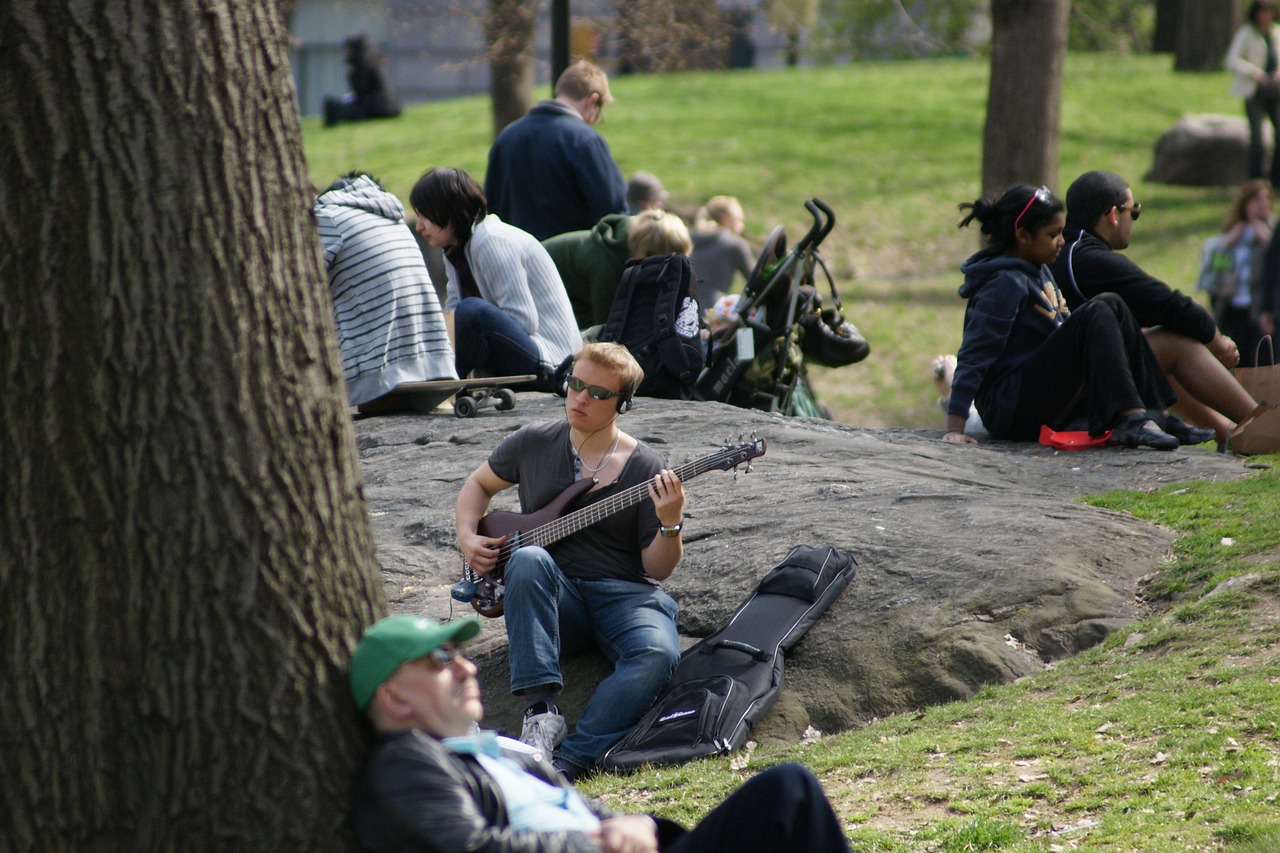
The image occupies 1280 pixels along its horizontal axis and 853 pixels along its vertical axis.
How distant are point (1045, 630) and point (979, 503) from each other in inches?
40.6

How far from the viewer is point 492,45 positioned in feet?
53.8

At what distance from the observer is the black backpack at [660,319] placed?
316 inches

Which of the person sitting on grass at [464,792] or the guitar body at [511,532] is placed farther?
the guitar body at [511,532]

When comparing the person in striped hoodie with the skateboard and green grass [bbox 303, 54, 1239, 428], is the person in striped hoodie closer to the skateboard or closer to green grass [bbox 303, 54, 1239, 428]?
the skateboard

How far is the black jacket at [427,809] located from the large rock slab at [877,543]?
2325 millimetres

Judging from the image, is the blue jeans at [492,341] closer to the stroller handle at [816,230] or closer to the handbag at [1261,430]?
the stroller handle at [816,230]

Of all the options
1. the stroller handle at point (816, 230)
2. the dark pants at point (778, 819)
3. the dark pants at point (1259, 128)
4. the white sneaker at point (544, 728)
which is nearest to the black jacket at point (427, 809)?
the dark pants at point (778, 819)

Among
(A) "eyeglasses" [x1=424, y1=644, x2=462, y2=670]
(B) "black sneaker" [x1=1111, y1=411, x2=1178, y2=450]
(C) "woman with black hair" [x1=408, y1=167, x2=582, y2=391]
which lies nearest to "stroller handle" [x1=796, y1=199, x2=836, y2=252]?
(C) "woman with black hair" [x1=408, y1=167, x2=582, y2=391]

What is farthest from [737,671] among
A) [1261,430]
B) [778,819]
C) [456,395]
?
[456,395]

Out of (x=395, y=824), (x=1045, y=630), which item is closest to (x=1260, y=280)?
(x=1045, y=630)

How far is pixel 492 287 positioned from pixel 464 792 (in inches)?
222

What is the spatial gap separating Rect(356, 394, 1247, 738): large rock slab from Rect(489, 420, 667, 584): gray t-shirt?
17.6 inches

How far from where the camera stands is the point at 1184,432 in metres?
7.59

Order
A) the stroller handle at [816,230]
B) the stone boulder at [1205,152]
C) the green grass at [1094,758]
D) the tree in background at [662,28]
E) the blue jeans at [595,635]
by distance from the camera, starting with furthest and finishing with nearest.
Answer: the stone boulder at [1205,152] → the tree in background at [662,28] → the stroller handle at [816,230] → the blue jeans at [595,635] → the green grass at [1094,758]
